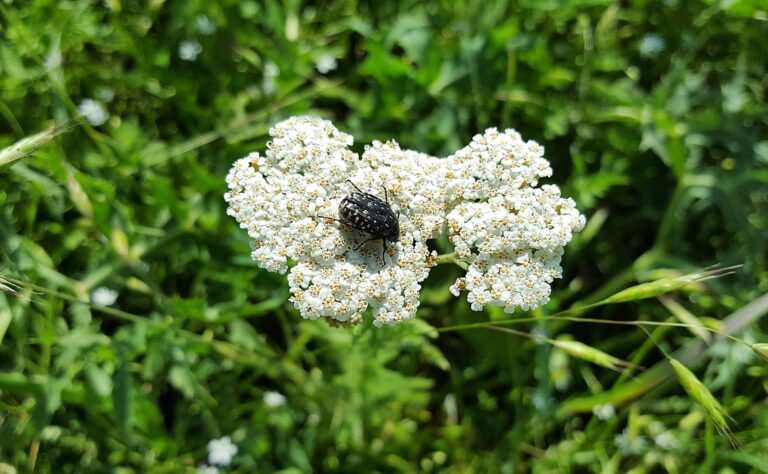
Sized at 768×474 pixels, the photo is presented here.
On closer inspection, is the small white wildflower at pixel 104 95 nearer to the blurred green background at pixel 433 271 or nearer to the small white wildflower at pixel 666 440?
the blurred green background at pixel 433 271

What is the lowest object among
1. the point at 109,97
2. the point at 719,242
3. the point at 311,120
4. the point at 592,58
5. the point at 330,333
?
the point at 719,242

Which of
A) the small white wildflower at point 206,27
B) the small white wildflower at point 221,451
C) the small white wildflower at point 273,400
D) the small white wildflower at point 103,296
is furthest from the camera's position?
the small white wildflower at point 206,27

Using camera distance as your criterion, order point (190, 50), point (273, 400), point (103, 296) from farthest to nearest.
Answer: point (190, 50)
point (273, 400)
point (103, 296)

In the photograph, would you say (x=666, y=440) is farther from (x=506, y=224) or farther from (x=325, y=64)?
(x=325, y=64)

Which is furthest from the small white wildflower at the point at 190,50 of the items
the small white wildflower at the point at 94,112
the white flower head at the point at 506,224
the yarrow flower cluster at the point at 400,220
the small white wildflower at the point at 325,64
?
the white flower head at the point at 506,224

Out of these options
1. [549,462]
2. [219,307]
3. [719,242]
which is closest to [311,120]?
[219,307]

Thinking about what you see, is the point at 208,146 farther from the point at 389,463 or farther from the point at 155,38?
the point at 389,463

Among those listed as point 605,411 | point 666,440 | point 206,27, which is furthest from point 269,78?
point 666,440
